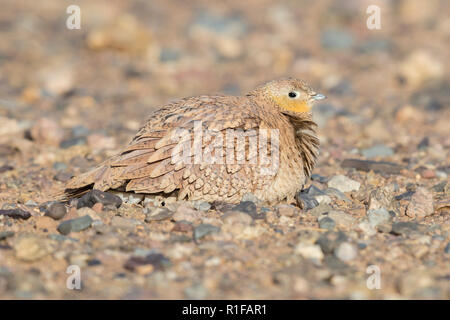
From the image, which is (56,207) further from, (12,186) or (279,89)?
(279,89)

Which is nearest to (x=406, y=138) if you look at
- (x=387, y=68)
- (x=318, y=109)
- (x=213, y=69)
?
(x=318, y=109)

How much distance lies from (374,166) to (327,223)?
6.95 ft

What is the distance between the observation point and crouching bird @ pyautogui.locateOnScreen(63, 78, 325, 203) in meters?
5.53

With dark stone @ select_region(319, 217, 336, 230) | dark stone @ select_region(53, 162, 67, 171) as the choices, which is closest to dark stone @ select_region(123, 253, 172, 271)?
dark stone @ select_region(319, 217, 336, 230)

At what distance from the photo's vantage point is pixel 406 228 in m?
5.32

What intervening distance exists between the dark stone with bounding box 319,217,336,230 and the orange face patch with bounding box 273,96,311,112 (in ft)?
4.84

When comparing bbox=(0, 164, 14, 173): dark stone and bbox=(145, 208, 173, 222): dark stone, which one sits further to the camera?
bbox=(0, 164, 14, 173): dark stone

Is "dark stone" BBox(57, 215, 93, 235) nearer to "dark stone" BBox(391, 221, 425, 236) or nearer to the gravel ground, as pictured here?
the gravel ground

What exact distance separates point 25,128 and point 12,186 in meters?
2.20

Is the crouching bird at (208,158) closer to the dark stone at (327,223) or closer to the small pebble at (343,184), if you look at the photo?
the dark stone at (327,223)

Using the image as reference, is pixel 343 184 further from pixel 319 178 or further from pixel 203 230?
pixel 203 230

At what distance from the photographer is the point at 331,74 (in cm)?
1238

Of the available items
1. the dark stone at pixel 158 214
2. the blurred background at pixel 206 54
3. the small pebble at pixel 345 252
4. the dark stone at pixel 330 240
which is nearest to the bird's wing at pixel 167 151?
the dark stone at pixel 158 214

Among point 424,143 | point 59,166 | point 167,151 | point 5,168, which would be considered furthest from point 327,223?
point 5,168
